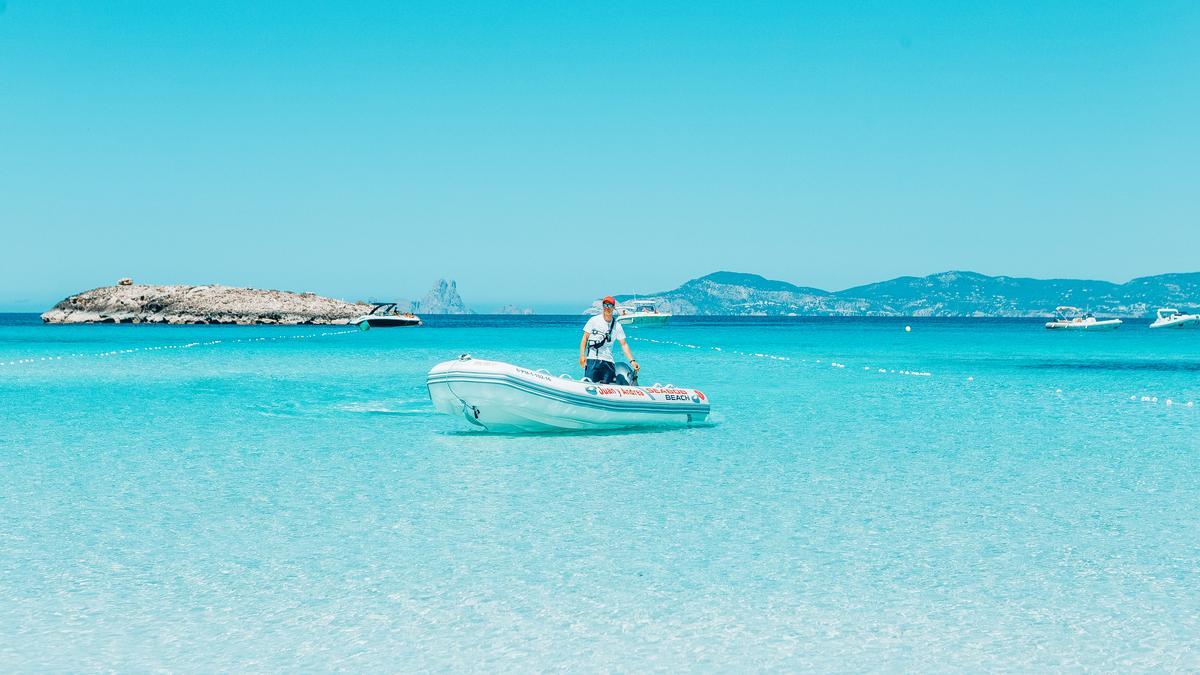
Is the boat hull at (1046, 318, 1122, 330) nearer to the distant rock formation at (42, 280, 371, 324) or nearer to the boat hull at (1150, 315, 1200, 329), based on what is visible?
the boat hull at (1150, 315, 1200, 329)

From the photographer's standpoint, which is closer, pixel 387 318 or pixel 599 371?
pixel 599 371

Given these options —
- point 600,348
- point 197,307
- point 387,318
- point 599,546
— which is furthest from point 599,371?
point 197,307

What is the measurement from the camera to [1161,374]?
1724 inches

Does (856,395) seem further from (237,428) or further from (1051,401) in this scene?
(237,428)

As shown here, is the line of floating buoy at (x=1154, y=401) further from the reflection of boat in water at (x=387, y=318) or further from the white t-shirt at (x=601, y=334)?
the reflection of boat in water at (x=387, y=318)

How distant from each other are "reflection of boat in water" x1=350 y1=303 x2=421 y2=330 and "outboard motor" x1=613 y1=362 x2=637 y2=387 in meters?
114

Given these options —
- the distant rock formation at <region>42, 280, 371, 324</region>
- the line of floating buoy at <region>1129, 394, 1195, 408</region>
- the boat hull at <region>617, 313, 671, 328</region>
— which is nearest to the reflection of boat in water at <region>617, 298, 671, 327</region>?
the boat hull at <region>617, 313, 671, 328</region>

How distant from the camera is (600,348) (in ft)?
61.0

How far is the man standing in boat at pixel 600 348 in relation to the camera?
18.4 metres

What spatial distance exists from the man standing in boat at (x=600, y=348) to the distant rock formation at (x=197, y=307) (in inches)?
5940

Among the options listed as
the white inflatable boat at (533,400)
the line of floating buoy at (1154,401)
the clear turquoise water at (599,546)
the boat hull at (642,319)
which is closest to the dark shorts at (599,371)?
the white inflatable boat at (533,400)

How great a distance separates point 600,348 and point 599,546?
28.2ft

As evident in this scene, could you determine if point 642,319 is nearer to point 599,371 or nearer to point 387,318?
point 387,318

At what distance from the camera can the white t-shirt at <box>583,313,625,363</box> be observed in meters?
18.3
